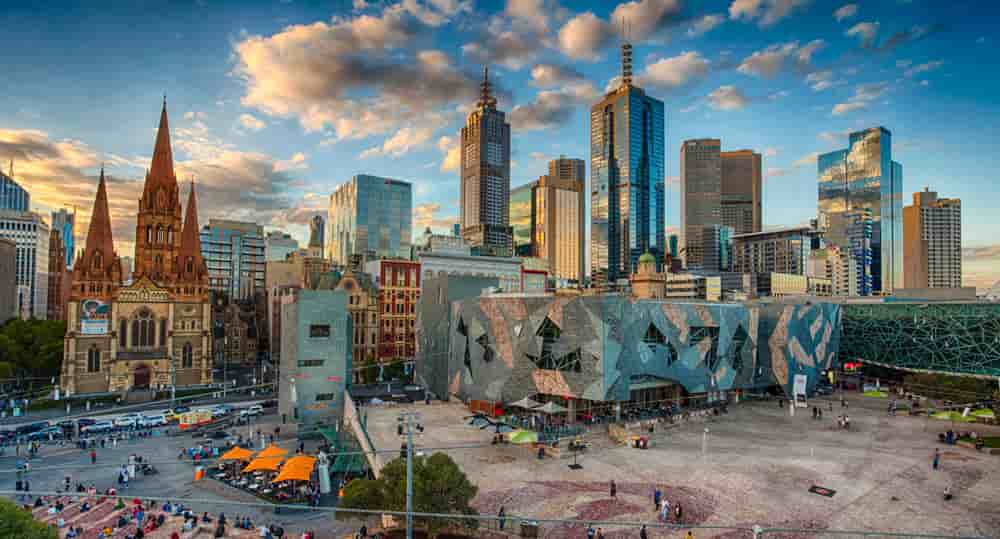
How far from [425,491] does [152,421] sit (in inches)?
1935

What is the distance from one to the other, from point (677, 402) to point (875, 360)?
42.9 metres

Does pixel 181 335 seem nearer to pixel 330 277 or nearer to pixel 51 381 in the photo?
pixel 51 381

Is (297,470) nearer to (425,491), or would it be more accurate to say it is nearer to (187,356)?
(425,491)

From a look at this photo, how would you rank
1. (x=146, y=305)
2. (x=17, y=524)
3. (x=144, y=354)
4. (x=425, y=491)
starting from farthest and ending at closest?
(x=146, y=305)
(x=144, y=354)
(x=425, y=491)
(x=17, y=524)

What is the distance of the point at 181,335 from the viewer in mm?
83812

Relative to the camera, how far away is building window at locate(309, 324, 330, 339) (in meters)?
58.6

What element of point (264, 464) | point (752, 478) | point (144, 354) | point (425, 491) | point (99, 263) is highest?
point (99, 263)

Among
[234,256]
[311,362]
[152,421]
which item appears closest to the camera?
[311,362]

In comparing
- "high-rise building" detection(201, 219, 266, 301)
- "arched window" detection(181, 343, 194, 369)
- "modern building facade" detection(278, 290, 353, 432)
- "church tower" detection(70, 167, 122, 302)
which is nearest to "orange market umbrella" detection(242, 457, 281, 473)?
"modern building facade" detection(278, 290, 353, 432)

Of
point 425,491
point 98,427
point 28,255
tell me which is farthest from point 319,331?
point 28,255

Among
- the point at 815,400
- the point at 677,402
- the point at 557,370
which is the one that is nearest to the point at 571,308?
the point at 557,370

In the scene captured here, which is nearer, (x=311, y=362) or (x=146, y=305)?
(x=311, y=362)

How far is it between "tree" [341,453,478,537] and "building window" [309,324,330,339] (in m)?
35.0

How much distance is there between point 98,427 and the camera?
57031 mm
